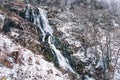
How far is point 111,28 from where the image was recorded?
1983 inches

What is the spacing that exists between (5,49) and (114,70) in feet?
42.2

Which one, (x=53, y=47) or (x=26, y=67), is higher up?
(x=26, y=67)

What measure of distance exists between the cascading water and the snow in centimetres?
242

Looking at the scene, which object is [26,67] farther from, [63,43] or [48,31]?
[48,31]

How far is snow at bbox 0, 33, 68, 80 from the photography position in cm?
3136

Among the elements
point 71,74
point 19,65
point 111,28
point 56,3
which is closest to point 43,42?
point 71,74

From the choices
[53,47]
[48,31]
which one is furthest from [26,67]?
[48,31]

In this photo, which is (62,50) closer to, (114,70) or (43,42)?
(43,42)

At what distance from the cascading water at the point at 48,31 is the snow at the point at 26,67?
2.42 metres

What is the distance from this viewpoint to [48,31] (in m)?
44.2

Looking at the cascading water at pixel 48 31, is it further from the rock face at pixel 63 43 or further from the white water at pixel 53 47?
the rock face at pixel 63 43

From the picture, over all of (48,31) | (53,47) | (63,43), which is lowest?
(63,43)

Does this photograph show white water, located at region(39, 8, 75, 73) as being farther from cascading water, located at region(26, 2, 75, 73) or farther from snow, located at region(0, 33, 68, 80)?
snow, located at region(0, 33, 68, 80)

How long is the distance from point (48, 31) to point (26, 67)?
11709 mm
